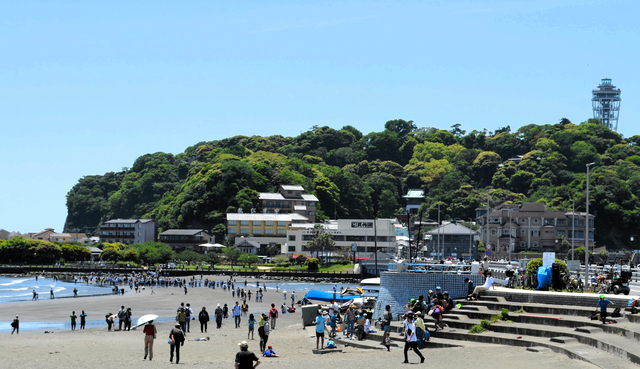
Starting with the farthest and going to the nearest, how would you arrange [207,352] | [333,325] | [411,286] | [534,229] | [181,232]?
[181,232] → [534,229] → [411,286] → [333,325] → [207,352]

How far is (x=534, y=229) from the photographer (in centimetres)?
9806

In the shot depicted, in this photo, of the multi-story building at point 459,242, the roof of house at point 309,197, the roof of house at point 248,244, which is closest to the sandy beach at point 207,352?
the multi-story building at point 459,242

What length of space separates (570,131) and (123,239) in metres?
105

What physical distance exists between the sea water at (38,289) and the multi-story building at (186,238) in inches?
1241

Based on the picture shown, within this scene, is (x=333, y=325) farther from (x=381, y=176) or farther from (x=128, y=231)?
(x=381, y=176)

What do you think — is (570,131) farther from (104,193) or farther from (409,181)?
(104,193)

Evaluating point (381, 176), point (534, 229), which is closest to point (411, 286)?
point (534, 229)

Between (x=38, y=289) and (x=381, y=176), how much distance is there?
339 ft

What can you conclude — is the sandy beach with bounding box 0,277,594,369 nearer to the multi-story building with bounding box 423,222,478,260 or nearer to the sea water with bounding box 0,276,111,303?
the sea water with bounding box 0,276,111,303

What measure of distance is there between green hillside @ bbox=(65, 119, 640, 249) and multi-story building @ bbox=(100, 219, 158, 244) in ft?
12.7

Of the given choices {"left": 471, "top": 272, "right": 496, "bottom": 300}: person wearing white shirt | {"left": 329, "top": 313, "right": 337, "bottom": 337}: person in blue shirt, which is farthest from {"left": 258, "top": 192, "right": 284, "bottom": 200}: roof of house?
{"left": 471, "top": 272, "right": 496, "bottom": 300}: person wearing white shirt

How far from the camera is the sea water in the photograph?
57.9 meters

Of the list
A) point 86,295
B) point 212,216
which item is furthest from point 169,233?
point 86,295

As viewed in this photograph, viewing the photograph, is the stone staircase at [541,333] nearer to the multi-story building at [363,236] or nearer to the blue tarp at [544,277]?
the blue tarp at [544,277]
